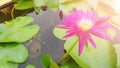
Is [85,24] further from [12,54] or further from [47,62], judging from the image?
[12,54]

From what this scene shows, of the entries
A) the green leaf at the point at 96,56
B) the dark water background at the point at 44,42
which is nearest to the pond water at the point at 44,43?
the dark water background at the point at 44,42

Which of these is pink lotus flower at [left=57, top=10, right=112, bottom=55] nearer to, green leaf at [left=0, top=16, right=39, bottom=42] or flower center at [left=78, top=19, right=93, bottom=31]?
flower center at [left=78, top=19, right=93, bottom=31]

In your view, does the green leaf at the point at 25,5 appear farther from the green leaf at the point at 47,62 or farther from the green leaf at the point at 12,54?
the green leaf at the point at 47,62

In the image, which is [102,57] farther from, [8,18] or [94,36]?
[8,18]

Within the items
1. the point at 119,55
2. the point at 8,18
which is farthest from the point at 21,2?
the point at 119,55

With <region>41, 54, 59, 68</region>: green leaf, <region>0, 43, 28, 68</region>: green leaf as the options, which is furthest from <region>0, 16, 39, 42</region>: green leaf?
<region>41, 54, 59, 68</region>: green leaf

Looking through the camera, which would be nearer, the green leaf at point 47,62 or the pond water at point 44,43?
the green leaf at point 47,62
